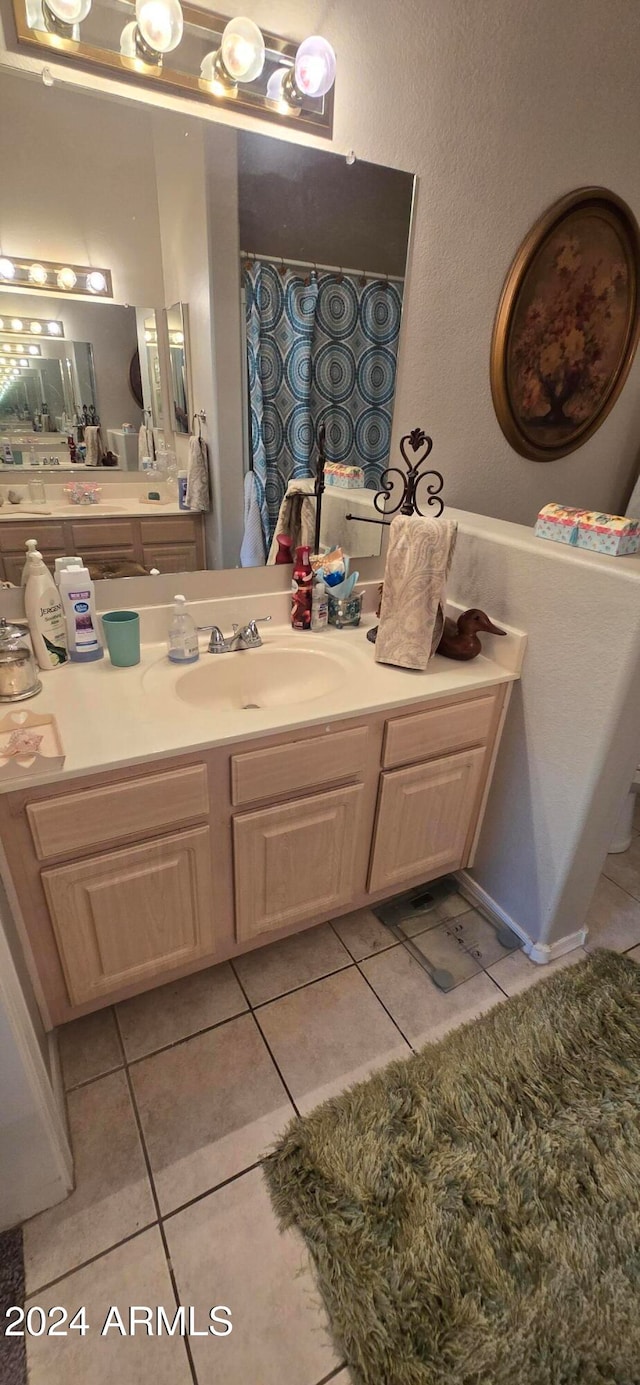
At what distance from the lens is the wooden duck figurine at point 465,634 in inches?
54.3

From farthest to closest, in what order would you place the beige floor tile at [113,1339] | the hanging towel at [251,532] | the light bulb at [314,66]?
the hanging towel at [251,532] → the light bulb at [314,66] → the beige floor tile at [113,1339]

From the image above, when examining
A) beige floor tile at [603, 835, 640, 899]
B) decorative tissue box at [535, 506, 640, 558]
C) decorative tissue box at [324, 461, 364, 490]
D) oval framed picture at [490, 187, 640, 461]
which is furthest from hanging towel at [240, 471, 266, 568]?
beige floor tile at [603, 835, 640, 899]

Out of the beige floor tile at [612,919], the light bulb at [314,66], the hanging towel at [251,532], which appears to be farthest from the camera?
the beige floor tile at [612,919]

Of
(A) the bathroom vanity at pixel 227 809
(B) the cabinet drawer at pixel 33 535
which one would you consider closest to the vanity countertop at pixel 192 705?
(A) the bathroom vanity at pixel 227 809

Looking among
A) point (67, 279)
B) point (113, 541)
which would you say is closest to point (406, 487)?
point (113, 541)

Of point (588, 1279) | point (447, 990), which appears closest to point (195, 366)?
point (447, 990)

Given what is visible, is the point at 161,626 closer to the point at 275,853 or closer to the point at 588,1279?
the point at 275,853

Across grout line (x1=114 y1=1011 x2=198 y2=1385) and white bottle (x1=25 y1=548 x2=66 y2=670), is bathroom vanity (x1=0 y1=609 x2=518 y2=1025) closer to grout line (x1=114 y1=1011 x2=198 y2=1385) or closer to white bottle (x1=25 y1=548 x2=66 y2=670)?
white bottle (x1=25 y1=548 x2=66 y2=670)

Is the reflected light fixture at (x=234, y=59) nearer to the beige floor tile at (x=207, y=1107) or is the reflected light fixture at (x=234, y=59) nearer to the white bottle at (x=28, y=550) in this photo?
the white bottle at (x=28, y=550)

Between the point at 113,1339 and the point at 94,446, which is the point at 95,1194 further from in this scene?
the point at 94,446

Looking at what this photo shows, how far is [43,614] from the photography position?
1202 mm

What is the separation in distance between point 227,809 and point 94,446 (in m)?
0.81

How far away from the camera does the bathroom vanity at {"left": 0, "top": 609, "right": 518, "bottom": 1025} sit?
101cm

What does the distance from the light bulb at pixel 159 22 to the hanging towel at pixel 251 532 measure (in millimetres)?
731
